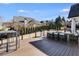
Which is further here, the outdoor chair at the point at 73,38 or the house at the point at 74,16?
the outdoor chair at the point at 73,38

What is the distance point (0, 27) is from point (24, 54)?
0.68m

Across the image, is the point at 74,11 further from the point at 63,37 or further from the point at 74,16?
the point at 63,37

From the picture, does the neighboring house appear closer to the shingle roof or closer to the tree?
the tree

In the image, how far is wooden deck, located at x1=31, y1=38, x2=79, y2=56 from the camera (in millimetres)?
5215

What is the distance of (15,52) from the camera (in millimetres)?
5250

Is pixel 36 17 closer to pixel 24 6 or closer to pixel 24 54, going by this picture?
pixel 24 6

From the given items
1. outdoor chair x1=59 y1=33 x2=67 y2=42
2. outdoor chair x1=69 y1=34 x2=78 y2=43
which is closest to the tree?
outdoor chair x1=59 y1=33 x2=67 y2=42

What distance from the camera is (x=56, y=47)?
210 inches

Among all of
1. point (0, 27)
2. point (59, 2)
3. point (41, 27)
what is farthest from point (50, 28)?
point (0, 27)

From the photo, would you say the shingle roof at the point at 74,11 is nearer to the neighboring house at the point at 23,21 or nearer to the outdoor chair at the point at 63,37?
the outdoor chair at the point at 63,37

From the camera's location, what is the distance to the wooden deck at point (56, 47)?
521 centimetres

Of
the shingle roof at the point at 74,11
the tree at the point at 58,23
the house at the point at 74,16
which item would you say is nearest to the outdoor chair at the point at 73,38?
the house at the point at 74,16

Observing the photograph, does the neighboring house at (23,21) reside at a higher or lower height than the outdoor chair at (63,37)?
higher

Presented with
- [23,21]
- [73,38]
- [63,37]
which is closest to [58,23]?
[63,37]
